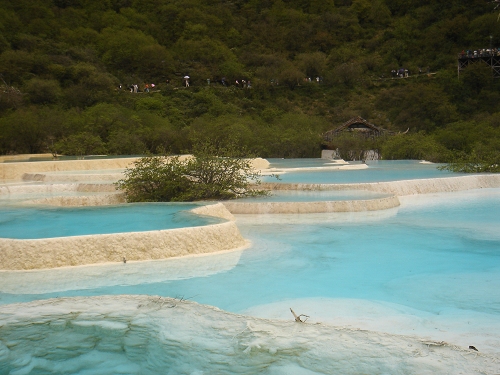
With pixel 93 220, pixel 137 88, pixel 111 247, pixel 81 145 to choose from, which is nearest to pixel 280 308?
pixel 111 247

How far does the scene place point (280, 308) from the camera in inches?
256

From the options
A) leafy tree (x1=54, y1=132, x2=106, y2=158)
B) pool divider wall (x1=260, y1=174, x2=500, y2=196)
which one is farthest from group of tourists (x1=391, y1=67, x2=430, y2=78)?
pool divider wall (x1=260, y1=174, x2=500, y2=196)

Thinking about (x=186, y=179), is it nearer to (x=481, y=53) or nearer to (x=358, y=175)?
(x=358, y=175)

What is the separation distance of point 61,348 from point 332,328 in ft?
6.97

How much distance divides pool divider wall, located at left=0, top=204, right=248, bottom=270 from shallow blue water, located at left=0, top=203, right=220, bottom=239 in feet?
1.05

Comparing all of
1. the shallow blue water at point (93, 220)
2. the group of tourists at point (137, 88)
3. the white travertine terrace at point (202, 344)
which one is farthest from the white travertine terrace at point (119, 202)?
the group of tourists at point (137, 88)

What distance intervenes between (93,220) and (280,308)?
417 cm

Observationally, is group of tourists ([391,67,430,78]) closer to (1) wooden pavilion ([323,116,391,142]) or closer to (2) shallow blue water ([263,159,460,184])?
(1) wooden pavilion ([323,116,391,142])

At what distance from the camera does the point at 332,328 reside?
543 cm

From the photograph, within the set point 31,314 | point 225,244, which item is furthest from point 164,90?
point 31,314

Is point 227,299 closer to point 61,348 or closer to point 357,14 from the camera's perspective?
point 61,348

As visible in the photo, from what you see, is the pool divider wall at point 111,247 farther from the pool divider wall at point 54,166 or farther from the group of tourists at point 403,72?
the group of tourists at point 403,72

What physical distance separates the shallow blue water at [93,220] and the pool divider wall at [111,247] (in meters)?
0.32

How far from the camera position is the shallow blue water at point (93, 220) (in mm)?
8812
